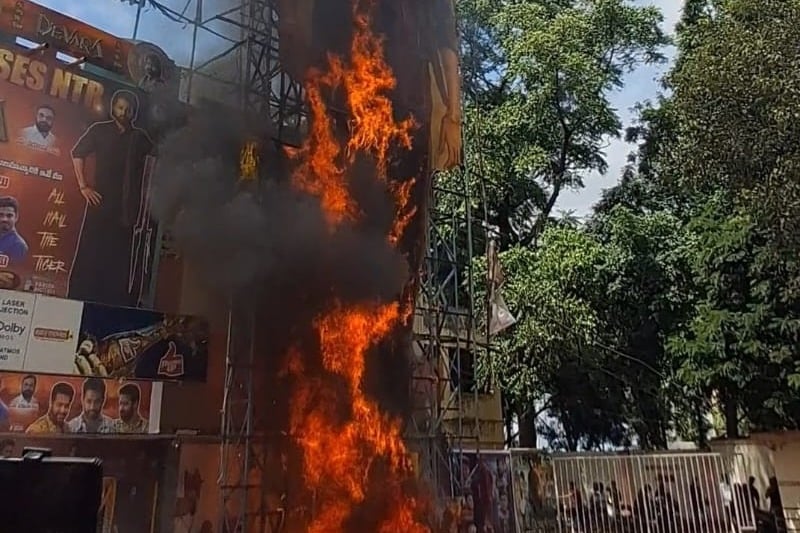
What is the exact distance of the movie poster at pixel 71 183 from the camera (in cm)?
831

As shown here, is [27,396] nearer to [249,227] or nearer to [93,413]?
[93,413]

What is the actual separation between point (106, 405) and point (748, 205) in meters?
10.00

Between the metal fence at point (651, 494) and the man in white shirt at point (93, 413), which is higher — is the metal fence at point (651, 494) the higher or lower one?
the lower one

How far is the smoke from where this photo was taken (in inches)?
348

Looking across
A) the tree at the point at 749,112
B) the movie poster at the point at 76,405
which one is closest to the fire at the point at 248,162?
the movie poster at the point at 76,405

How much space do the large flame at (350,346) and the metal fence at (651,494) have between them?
18.3ft

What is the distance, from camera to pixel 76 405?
8242mm

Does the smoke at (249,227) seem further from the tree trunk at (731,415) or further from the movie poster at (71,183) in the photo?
the tree trunk at (731,415)

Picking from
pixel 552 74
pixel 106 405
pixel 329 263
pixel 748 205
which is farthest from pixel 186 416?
pixel 552 74

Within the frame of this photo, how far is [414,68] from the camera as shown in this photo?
430 inches

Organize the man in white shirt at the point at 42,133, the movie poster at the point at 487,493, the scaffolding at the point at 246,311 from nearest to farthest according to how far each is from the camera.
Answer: the man in white shirt at the point at 42,133, the scaffolding at the point at 246,311, the movie poster at the point at 487,493

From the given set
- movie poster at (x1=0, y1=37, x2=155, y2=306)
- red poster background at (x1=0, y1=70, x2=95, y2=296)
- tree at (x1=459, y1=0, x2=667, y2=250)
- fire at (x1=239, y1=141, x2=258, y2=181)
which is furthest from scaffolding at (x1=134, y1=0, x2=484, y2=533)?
tree at (x1=459, y1=0, x2=667, y2=250)

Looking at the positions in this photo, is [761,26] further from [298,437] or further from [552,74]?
[298,437]

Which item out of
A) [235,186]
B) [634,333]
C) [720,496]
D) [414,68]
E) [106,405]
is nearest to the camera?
[106,405]
